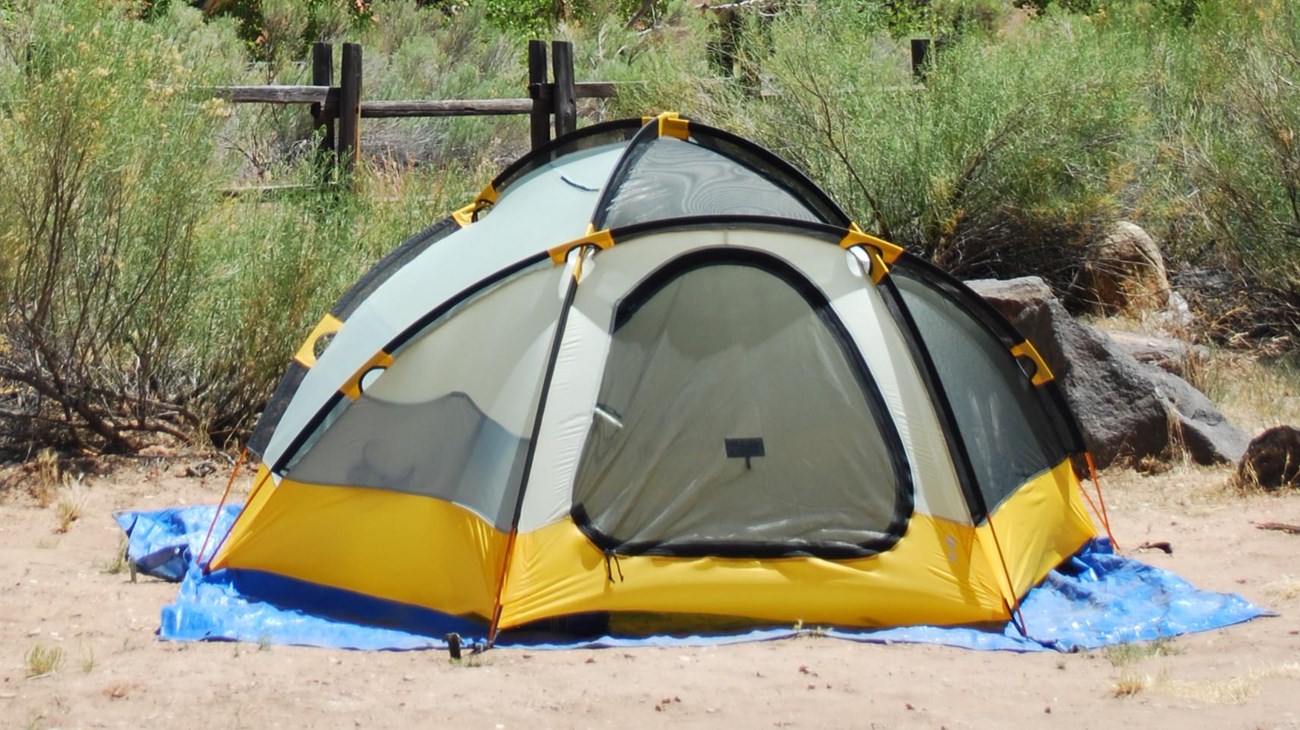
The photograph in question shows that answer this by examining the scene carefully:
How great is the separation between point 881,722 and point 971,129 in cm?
664

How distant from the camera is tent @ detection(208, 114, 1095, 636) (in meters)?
5.16

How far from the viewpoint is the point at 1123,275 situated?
1045 cm

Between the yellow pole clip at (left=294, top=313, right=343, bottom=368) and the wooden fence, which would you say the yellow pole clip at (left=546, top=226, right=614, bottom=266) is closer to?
the yellow pole clip at (left=294, top=313, right=343, bottom=368)

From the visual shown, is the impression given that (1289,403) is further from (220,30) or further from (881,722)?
(220,30)

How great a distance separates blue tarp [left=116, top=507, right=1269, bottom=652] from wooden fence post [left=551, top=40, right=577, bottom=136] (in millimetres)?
6845

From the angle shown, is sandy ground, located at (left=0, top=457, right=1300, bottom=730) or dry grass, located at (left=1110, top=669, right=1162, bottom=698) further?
dry grass, located at (left=1110, top=669, right=1162, bottom=698)

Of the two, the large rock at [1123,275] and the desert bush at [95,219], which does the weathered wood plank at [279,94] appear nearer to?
the desert bush at [95,219]

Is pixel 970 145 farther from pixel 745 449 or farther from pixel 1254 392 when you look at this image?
pixel 745 449

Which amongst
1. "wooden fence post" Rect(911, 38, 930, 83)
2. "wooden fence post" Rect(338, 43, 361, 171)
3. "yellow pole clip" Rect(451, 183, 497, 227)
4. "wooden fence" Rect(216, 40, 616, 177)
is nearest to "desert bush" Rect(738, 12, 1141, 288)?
"wooden fence post" Rect(911, 38, 930, 83)

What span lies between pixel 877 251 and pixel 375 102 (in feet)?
23.1

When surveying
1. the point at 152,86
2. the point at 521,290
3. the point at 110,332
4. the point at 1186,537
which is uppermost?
the point at 152,86

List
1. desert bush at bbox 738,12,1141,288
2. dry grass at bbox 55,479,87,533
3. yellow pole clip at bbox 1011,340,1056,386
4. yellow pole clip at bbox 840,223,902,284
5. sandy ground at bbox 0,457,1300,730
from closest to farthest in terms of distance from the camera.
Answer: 1. sandy ground at bbox 0,457,1300,730
2. yellow pole clip at bbox 840,223,902,284
3. yellow pole clip at bbox 1011,340,1056,386
4. dry grass at bbox 55,479,87,533
5. desert bush at bbox 738,12,1141,288

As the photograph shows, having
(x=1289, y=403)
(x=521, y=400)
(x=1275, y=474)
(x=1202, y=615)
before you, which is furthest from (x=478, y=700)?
(x=1289, y=403)

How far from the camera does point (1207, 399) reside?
818 centimetres
